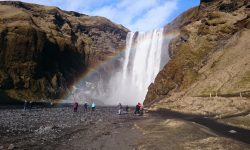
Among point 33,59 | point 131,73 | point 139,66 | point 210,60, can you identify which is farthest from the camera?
point 131,73

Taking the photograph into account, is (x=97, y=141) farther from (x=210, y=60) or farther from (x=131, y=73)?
(x=131, y=73)

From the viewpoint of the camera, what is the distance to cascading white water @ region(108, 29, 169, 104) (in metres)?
126

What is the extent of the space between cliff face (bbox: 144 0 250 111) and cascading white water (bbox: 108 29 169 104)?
20872mm

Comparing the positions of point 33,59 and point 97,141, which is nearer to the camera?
point 97,141

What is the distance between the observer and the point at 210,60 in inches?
3100

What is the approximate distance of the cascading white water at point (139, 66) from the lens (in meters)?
126

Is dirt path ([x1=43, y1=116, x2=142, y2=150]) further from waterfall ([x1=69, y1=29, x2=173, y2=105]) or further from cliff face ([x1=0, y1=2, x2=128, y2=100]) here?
cliff face ([x1=0, y1=2, x2=128, y2=100])

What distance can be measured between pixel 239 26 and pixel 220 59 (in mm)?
15765

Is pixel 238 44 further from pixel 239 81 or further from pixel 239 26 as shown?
pixel 239 81

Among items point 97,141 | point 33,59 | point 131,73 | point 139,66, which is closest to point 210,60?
point 97,141

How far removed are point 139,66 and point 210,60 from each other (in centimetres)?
6106

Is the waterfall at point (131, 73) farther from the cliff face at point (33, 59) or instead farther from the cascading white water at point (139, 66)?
the cliff face at point (33, 59)

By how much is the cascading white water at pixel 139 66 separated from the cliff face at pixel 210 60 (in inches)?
822

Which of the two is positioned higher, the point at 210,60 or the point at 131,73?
the point at 131,73
